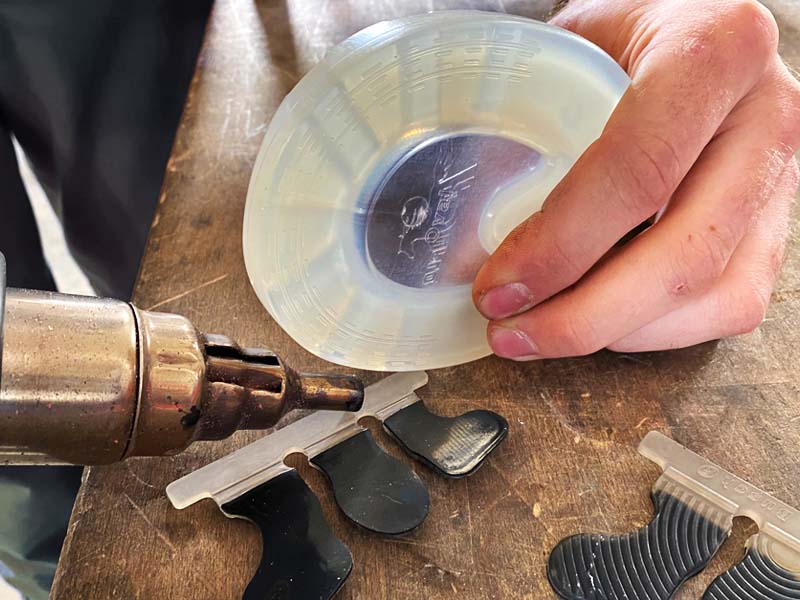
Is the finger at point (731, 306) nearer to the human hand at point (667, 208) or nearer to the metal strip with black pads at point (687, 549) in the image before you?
the human hand at point (667, 208)

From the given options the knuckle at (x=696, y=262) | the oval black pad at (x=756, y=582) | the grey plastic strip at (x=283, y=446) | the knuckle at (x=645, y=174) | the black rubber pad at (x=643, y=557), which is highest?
the knuckle at (x=645, y=174)

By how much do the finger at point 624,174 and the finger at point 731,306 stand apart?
104 millimetres

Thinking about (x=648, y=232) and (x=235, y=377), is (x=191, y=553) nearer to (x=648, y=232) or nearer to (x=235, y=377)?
(x=235, y=377)

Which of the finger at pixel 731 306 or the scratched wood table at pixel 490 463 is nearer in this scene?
the scratched wood table at pixel 490 463

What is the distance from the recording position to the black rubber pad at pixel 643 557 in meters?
0.44

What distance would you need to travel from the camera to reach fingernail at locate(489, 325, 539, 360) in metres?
0.51

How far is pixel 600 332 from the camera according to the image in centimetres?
52

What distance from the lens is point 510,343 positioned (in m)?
0.52

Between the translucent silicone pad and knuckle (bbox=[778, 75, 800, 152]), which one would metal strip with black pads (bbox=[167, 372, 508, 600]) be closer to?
the translucent silicone pad

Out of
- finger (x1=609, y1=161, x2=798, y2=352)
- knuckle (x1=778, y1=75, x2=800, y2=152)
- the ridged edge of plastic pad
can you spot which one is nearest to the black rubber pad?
the ridged edge of plastic pad

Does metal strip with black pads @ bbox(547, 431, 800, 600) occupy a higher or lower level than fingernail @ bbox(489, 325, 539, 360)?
lower

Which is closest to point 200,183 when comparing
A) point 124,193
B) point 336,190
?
point 124,193

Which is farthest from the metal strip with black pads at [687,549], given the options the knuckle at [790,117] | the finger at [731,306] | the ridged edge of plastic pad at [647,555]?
the knuckle at [790,117]

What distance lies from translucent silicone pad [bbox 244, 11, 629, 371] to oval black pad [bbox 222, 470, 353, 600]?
A: 0.10 metres
